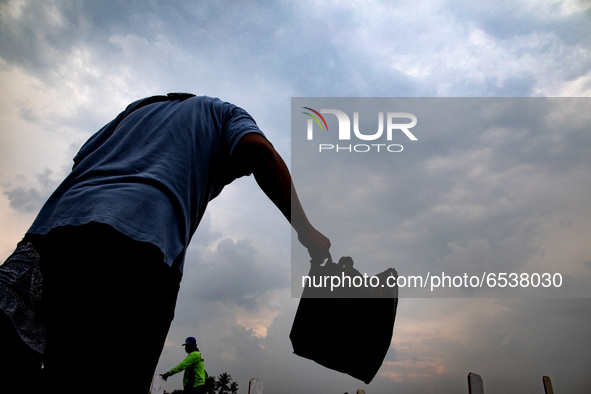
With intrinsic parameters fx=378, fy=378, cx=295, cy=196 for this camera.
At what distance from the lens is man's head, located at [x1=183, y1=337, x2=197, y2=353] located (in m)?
8.33

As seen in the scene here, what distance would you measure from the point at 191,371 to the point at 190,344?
60 centimetres

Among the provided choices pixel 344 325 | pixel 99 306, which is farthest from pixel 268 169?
pixel 344 325

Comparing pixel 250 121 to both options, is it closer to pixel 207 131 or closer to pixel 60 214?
pixel 207 131

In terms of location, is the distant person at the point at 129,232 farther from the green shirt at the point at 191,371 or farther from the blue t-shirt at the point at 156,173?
the green shirt at the point at 191,371

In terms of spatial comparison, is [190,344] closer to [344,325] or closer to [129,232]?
[344,325]

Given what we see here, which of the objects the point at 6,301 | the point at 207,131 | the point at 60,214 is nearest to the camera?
the point at 60,214

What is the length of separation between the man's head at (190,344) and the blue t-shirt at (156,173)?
7.91 m

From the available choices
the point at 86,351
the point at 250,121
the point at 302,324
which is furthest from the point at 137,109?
the point at 302,324

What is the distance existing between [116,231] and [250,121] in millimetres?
624

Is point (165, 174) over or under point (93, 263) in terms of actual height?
over

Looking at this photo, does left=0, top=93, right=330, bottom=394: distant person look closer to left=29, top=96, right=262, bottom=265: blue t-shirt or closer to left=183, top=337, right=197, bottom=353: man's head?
left=29, top=96, right=262, bottom=265: blue t-shirt

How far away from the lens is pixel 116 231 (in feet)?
3.05

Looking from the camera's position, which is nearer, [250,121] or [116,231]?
[116,231]

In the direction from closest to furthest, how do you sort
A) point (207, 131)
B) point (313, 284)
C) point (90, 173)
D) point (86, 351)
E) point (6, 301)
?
point (86, 351)
point (90, 173)
point (207, 131)
point (6, 301)
point (313, 284)
